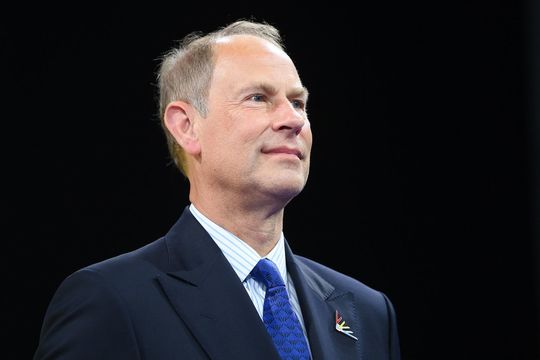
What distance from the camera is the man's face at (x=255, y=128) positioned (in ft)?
7.02

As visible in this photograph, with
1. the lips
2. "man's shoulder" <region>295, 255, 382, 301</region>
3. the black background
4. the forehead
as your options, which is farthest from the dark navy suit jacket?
the black background

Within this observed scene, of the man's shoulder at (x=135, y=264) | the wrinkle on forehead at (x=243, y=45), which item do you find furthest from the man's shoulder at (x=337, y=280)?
the wrinkle on forehead at (x=243, y=45)

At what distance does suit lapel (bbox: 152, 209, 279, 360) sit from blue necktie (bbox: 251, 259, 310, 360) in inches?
2.4

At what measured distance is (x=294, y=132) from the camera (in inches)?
86.1

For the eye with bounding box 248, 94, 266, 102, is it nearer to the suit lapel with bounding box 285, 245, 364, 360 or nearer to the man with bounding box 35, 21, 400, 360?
the man with bounding box 35, 21, 400, 360

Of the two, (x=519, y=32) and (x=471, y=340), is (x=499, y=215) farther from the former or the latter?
(x=519, y=32)

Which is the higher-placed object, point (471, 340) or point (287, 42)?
point (287, 42)

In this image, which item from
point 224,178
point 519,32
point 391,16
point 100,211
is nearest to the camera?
point 224,178

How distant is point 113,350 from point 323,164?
7.29ft

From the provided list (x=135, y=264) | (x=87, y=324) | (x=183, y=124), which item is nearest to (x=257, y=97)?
(x=183, y=124)

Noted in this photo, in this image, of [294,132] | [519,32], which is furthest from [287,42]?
[294,132]

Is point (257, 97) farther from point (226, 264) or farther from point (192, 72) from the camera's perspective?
point (226, 264)

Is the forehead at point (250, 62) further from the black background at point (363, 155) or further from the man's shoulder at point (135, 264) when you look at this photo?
the black background at point (363, 155)

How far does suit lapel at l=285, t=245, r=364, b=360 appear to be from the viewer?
2.10 metres
